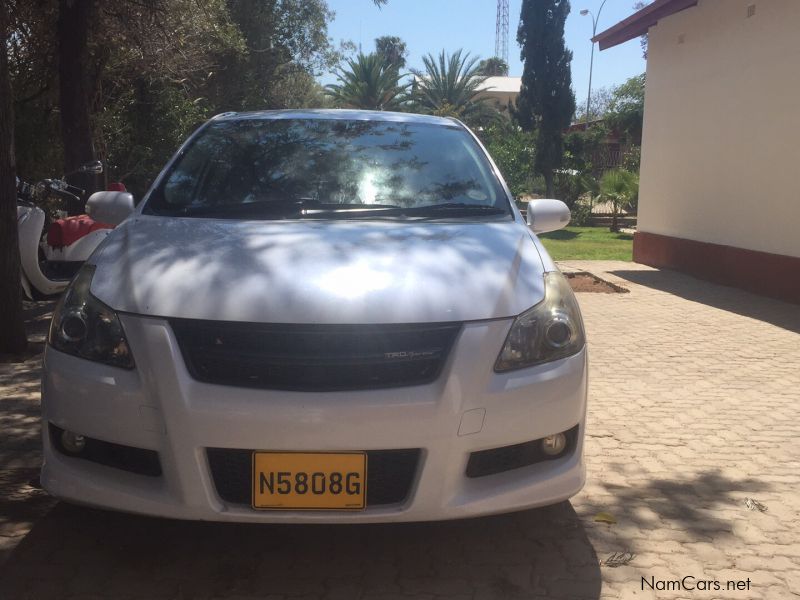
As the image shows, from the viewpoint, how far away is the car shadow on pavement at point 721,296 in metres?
8.51

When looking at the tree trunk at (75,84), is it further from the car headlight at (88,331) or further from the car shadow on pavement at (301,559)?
the car shadow on pavement at (301,559)

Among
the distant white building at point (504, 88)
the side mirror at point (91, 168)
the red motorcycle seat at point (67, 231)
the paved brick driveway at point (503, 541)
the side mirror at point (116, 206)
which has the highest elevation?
the distant white building at point (504, 88)

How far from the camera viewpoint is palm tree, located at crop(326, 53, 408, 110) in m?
42.2

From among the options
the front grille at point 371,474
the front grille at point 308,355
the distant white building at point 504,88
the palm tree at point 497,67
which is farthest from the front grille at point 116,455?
the palm tree at point 497,67

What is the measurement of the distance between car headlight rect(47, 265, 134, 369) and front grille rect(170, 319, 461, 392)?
223mm

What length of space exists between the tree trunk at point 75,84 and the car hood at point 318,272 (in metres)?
5.74

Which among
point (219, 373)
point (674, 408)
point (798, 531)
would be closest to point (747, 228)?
point (674, 408)

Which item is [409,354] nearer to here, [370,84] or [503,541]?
[503,541]

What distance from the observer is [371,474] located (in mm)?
2680

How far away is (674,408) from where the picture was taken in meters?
5.23

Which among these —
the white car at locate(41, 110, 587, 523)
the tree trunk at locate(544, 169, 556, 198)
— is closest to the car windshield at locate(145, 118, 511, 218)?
the white car at locate(41, 110, 587, 523)

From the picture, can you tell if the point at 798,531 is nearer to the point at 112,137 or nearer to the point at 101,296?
the point at 101,296

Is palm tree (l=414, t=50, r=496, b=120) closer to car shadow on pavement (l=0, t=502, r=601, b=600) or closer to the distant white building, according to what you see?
the distant white building

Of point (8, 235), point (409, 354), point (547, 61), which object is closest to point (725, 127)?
point (8, 235)
